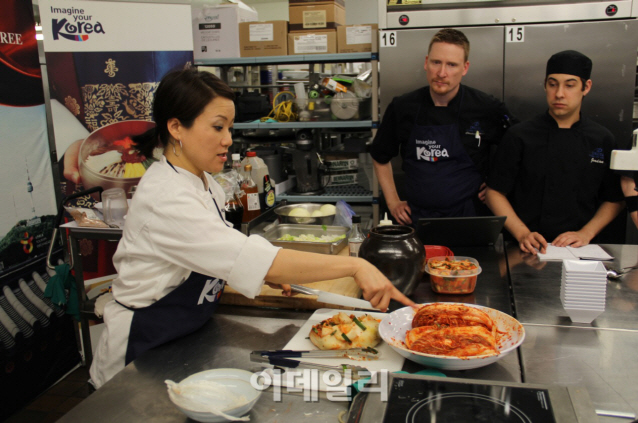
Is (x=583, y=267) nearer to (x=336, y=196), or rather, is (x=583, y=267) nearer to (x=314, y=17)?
(x=336, y=196)

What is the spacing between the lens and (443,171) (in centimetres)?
308

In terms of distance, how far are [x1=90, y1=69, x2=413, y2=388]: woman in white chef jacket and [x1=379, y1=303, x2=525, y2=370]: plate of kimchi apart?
8 centimetres

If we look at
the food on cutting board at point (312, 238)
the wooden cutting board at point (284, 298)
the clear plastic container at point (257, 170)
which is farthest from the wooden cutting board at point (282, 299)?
the clear plastic container at point (257, 170)

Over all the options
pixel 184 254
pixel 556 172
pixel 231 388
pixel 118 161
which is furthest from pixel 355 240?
pixel 118 161

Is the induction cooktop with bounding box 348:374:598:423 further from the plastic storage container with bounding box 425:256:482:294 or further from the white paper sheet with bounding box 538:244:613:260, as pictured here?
the white paper sheet with bounding box 538:244:613:260

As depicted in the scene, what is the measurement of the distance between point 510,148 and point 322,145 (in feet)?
6.65

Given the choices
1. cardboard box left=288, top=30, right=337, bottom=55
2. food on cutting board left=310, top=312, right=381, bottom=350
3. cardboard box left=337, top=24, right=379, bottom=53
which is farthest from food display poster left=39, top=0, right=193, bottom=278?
food on cutting board left=310, top=312, right=381, bottom=350

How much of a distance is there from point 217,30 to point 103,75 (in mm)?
1083

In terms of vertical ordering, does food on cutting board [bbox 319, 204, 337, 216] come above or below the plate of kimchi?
above

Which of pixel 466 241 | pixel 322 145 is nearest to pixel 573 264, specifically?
pixel 466 241

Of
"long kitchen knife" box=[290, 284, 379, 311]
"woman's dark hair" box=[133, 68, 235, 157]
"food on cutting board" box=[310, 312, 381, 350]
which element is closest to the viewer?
"food on cutting board" box=[310, 312, 381, 350]

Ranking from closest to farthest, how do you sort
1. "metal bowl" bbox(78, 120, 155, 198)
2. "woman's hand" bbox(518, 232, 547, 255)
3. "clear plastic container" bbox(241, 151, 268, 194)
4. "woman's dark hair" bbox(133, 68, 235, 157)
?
"woman's dark hair" bbox(133, 68, 235, 157), "woman's hand" bbox(518, 232, 547, 255), "clear plastic container" bbox(241, 151, 268, 194), "metal bowl" bbox(78, 120, 155, 198)

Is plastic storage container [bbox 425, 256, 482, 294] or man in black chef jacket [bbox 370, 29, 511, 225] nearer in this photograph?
plastic storage container [bbox 425, 256, 482, 294]

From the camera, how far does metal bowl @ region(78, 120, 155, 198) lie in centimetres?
346
